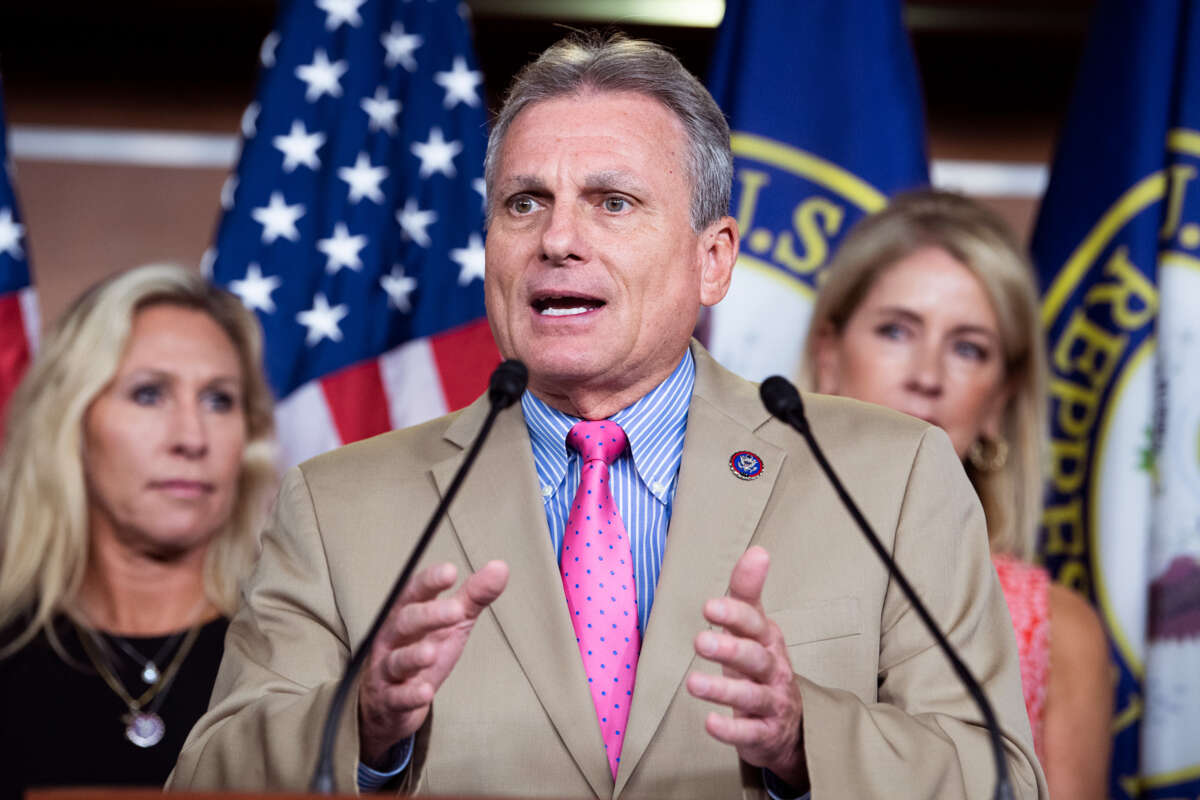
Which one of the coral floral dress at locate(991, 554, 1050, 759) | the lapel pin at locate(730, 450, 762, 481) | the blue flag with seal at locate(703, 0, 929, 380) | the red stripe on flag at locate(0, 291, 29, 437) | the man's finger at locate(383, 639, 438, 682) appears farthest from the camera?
the red stripe on flag at locate(0, 291, 29, 437)

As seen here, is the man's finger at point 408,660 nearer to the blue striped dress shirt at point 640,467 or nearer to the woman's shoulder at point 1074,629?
the blue striped dress shirt at point 640,467

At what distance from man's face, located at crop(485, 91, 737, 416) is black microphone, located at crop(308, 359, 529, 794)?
0.27 meters

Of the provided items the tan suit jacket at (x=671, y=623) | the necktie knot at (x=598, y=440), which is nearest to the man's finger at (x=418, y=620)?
the tan suit jacket at (x=671, y=623)

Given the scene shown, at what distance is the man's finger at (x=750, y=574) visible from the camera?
1.43 m

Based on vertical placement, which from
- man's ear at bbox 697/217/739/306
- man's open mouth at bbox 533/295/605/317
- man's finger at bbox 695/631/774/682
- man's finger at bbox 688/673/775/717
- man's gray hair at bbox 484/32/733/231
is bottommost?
man's finger at bbox 688/673/775/717

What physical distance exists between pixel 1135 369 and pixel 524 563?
2078mm

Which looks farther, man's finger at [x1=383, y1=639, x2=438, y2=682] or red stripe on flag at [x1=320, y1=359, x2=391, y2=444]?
red stripe on flag at [x1=320, y1=359, x2=391, y2=444]

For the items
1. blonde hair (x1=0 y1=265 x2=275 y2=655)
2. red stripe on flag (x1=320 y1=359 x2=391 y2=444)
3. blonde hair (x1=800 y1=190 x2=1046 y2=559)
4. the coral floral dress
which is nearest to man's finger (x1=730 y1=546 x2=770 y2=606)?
the coral floral dress

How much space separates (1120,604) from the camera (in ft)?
11.0

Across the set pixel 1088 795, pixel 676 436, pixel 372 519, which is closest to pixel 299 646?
pixel 372 519

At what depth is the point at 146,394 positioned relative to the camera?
10.3 feet

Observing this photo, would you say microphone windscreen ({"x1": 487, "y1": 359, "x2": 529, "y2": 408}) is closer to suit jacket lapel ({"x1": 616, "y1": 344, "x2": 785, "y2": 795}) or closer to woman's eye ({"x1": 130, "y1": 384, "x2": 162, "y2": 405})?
suit jacket lapel ({"x1": 616, "y1": 344, "x2": 785, "y2": 795})

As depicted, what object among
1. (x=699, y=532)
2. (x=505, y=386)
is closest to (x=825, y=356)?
(x=699, y=532)

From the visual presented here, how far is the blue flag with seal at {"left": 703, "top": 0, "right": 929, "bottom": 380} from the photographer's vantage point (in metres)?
3.41
